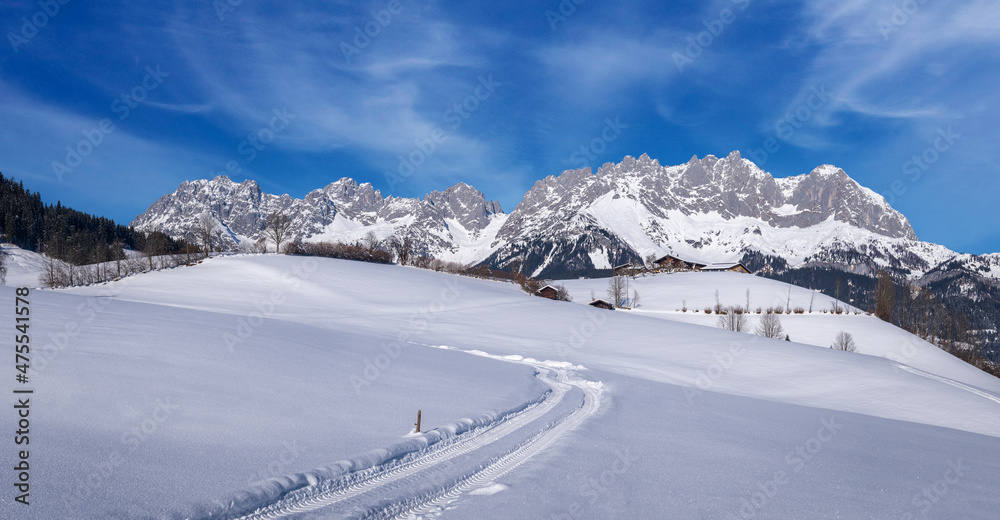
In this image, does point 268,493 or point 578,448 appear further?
point 578,448

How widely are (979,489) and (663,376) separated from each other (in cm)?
1962

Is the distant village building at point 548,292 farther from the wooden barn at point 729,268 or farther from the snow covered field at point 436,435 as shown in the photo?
the snow covered field at point 436,435

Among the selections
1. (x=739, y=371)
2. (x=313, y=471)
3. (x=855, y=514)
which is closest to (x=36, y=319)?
(x=313, y=471)

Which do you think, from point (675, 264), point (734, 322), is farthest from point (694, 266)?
point (734, 322)

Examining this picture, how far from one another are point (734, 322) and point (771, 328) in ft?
16.4

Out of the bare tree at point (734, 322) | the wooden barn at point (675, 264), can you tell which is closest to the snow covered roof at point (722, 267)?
the wooden barn at point (675, 264)

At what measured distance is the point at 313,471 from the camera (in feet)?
30.0

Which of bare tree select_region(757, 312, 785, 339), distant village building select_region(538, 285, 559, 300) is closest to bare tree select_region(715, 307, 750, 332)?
bare tree select_region(757, 312, 785, 339)

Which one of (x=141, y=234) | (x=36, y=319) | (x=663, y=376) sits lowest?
(x=663, y=376)

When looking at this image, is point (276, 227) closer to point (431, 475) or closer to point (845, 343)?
point (431, 475)

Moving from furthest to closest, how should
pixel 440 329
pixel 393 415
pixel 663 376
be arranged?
pixel 440 329
pixel 663 376
pixel 393 415

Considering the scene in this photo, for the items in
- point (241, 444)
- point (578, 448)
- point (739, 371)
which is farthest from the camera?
point (739, 371)

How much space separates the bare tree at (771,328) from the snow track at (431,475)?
6383 cm

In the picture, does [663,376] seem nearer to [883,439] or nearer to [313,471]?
[883,439]
